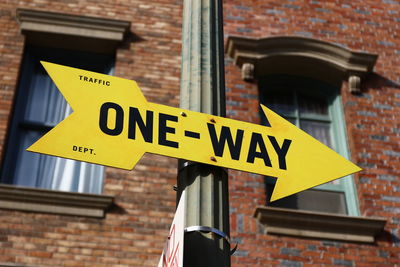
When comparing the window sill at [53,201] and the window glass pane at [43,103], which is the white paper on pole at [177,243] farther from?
the window glass pane at [43,103]

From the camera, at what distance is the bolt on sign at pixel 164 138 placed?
394 centimetres

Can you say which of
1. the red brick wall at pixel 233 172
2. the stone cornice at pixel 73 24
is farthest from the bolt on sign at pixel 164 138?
the stone cornice at pixel 73 24

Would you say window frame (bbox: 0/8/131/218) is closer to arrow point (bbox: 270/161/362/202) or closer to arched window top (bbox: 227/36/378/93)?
arched window top (bbox: 227/36/378/93)

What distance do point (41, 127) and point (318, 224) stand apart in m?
3.79

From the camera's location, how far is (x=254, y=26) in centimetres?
1003

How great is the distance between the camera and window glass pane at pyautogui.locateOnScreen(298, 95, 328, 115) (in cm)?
969

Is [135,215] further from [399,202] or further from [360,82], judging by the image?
[360,82]

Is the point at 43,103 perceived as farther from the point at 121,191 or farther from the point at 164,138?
the point at 164,138

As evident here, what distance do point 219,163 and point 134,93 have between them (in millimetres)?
764

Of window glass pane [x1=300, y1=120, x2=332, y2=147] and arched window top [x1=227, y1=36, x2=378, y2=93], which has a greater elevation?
arched window top [x1=227, y1=36, x2=378, y2=93]

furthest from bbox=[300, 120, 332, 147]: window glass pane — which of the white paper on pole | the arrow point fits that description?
the white paper on pole

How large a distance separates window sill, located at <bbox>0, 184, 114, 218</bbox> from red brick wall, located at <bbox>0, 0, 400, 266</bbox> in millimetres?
87

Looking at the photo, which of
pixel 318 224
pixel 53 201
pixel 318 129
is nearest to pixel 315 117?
pixel 318 129

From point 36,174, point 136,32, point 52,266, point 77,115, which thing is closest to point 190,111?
point 77,115
